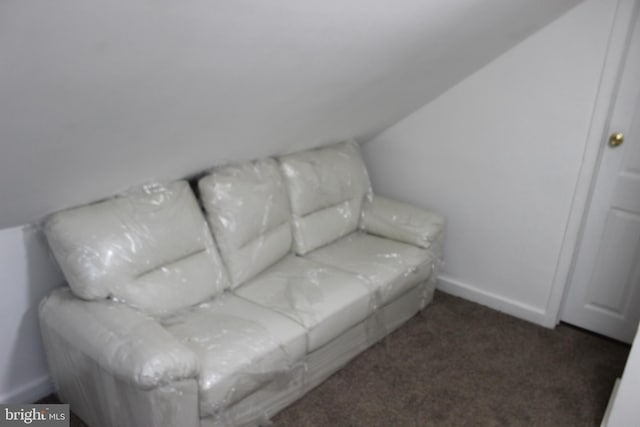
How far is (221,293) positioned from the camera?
215 cm

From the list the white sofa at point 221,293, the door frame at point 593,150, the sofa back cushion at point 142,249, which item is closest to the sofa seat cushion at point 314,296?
the white sofa at point 221,293

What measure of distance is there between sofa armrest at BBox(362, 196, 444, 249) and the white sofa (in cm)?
1

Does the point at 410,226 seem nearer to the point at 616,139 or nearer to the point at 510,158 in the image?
the point at 510,158

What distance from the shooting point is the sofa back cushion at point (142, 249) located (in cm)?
175

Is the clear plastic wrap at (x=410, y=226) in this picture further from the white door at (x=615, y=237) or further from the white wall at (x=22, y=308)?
the white wall at (x=22, y=308)

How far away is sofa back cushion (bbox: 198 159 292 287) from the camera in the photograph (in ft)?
7.07

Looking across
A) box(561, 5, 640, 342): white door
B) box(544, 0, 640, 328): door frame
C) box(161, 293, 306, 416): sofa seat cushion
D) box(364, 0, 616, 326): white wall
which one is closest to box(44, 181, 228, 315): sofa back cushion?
box(161, 293, 306, 416): sofa seat cushion

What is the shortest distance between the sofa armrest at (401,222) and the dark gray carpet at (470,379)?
439 millimetres

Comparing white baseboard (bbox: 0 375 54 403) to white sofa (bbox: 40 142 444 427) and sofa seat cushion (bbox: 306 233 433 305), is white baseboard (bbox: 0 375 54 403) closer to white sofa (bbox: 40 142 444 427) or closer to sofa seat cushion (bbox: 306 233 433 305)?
white sofa (bbox: 40 142 444 427)

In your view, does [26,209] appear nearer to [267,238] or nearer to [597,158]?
[267,238]

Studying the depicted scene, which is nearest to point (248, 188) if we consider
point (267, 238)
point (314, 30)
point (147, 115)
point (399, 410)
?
point (267, 238)

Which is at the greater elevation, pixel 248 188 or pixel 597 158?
pixel 597 158

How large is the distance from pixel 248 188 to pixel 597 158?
5.42ft

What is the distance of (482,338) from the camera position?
101 inches
